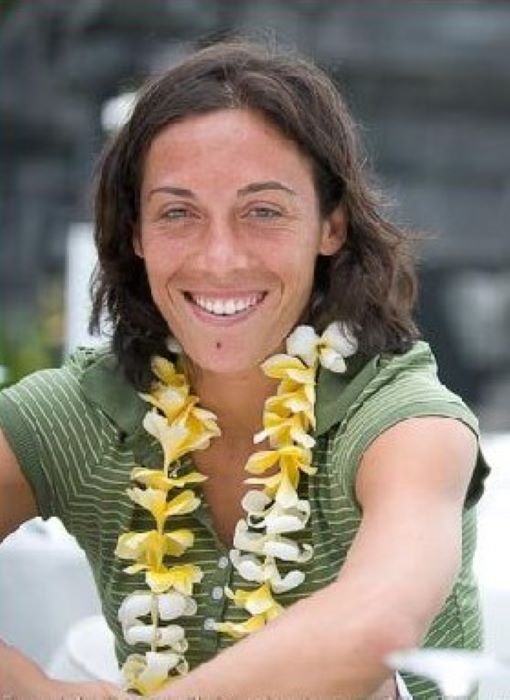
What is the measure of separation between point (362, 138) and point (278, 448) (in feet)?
1.51

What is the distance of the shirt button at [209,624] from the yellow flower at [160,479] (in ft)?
0.52

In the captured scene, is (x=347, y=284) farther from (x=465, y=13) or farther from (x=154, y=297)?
(x=465, y=13)

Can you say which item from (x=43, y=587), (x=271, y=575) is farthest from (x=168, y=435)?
(x=43, y=587)

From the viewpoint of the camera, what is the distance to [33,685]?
5.29 feet

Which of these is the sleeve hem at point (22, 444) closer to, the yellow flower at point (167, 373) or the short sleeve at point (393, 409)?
→ the yellow flower at point (167, 373)

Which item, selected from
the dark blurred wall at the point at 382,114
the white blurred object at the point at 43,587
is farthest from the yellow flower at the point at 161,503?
the dark blurred wall at the point at 382,114

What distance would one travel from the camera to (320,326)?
1.87 metres

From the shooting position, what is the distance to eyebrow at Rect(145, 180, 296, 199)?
1.71 meters

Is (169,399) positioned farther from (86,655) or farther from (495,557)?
(495,557)

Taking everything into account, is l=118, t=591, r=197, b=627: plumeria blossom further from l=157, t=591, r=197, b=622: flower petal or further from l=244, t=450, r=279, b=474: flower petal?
l=244, t=450, r=279, b=474: flower petal

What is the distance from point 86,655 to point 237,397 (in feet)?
1.88

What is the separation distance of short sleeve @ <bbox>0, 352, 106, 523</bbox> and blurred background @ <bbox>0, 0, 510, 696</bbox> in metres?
3.79

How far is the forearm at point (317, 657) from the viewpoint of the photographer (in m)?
1.41

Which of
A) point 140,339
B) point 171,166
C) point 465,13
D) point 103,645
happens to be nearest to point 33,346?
point 103,645
